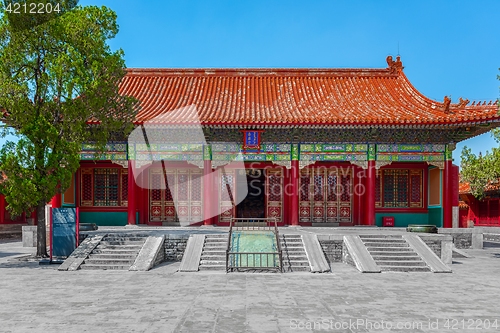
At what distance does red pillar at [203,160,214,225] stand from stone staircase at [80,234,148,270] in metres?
4.03

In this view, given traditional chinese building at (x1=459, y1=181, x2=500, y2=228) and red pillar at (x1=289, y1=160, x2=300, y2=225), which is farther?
traditional chinese building at (x1=459, y1=181, x2=500, y2=228)

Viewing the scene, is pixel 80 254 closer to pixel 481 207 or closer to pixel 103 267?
pixel 103 267

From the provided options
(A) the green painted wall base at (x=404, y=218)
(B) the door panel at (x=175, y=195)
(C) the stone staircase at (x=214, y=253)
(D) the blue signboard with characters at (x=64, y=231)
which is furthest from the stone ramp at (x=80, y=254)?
(A) the green painted wall base at (x=404, y=218)

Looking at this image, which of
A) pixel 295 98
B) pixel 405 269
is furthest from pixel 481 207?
pixel 405 269

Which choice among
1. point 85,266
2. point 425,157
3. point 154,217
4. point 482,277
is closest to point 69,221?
point 85,266

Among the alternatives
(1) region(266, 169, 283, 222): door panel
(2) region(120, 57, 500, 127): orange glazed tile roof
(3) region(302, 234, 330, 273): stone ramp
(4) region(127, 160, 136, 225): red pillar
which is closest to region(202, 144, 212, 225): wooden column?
(2) region(120, 57, 500, 127): orange glazed tile roof

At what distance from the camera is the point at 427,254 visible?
1090 cm

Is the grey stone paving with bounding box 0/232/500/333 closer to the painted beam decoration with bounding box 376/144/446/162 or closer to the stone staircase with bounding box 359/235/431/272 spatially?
the stone staircase with bounding box 359/235/431/272

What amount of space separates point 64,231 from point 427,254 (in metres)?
9.49

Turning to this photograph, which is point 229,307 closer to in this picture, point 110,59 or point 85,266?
point 85,266

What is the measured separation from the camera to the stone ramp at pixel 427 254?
33.5 feet

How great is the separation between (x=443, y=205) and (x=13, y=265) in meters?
14.0

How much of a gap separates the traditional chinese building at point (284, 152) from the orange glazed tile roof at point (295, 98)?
0.14 ft

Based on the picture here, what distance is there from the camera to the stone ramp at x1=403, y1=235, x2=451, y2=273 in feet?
33.5
